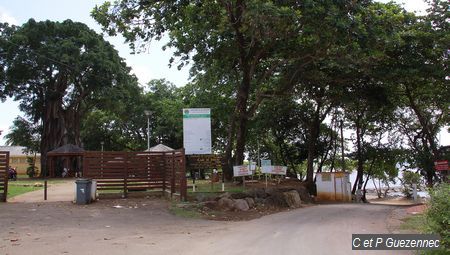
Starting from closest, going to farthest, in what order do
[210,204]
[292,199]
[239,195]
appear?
[210,204]
[239,195]
[292,199]

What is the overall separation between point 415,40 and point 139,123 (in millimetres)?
36266

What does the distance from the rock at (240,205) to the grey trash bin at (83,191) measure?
218 inches

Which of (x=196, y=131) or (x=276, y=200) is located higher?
(x=196, y=131)

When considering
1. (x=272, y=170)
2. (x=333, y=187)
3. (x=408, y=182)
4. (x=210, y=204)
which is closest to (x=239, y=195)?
(x=210, y=204)

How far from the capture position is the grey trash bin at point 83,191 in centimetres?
1670

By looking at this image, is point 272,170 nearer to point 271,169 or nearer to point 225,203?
point 271,169

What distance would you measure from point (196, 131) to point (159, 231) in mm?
7320

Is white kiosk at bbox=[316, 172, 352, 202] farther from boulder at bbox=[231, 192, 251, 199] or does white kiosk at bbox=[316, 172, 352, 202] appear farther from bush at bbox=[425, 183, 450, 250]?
bush at bbox=[425, 183, 450, 250]

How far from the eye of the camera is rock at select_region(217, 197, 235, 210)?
15.6 meters

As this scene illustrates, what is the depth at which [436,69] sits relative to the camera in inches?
837

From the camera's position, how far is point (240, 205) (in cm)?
1591

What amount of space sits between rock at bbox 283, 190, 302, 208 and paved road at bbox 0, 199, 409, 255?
2.77 meters

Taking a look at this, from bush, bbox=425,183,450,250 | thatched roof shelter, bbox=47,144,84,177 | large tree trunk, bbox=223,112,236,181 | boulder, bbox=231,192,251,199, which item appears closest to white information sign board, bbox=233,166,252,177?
boulder, bbox=231,192,251,199

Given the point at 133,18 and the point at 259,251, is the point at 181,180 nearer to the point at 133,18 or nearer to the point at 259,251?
the point at 133,18
